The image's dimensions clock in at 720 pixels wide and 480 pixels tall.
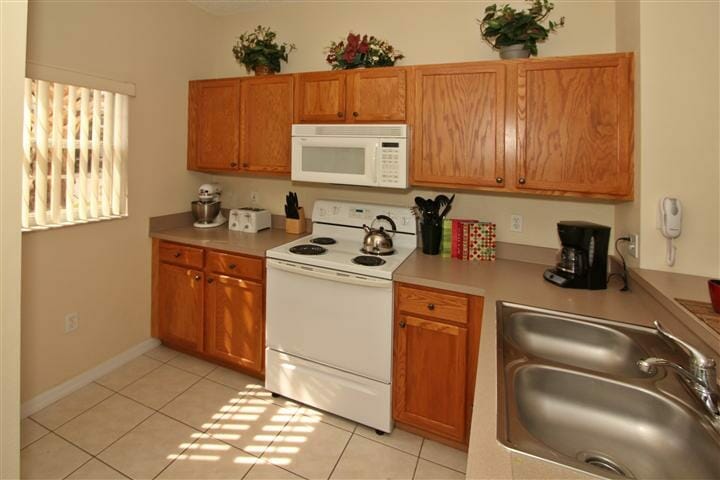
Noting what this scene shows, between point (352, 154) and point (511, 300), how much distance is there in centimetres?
129

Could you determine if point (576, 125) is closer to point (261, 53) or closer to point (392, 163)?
point (392, 163)

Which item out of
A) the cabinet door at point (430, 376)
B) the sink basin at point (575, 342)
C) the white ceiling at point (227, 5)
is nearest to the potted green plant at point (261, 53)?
the white ceiling at point (227, 5)

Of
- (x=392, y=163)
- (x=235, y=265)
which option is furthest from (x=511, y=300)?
(x=235, y=265)

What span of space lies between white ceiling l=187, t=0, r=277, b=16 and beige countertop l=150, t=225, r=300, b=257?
5.81 ft

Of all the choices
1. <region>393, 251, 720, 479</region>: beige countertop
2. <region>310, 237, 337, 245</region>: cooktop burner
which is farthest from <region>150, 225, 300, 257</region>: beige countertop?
<region>393, 251, 720, 479</region>: beige countertop

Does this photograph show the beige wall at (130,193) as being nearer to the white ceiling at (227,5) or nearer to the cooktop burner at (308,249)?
the white ceiling at (227,5)

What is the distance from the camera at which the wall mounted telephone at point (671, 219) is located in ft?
5.46

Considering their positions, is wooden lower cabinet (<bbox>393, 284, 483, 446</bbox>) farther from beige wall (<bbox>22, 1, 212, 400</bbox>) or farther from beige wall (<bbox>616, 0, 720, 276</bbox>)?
beige wall (<bbox>22, 1, 212, 400</bbox>)

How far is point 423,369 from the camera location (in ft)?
6.61

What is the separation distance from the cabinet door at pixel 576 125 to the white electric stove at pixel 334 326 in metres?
0.85

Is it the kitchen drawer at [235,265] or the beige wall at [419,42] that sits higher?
the beige wall at [419,42]

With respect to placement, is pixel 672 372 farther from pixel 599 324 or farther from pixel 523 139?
pixel 523 139

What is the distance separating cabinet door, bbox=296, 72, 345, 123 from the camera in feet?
8.07

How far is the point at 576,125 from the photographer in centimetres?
196
